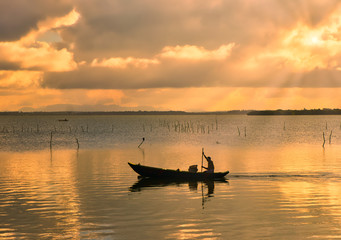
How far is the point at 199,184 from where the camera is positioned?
34.5 m

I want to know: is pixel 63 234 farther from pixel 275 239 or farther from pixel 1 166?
pixel 1 166

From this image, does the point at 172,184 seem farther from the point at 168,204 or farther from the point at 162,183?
the point at 168,204

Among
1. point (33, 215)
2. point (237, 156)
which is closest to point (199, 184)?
point (33, 215)

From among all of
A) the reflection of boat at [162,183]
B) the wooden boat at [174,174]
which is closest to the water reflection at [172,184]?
the reflection of boat at [162,183]

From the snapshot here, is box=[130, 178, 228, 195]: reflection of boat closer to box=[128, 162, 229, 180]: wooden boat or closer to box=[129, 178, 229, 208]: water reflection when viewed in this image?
box=[129, 178, 229, 208]: water reflection

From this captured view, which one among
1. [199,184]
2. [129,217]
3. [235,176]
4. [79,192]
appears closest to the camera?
[129,217]

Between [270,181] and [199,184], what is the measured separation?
19.0 feet

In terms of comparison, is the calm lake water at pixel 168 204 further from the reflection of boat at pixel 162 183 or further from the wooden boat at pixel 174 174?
the wooden boat at pixel 174 174

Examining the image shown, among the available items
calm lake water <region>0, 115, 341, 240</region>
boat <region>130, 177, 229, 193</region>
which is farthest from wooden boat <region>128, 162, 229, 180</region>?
calm lake water <region>0, 115, 341, 240</region>

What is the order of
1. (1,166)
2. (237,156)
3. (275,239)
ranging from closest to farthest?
(275,239) < (1,166) < (237,156)

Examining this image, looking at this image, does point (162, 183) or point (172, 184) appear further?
point (162, 183)

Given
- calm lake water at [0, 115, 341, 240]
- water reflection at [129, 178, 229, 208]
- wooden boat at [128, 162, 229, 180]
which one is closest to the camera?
calm lake water at [0, 115, 341, 240]

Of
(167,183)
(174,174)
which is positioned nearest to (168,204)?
(167,183)

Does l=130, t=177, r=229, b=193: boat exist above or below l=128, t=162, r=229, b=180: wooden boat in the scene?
below
